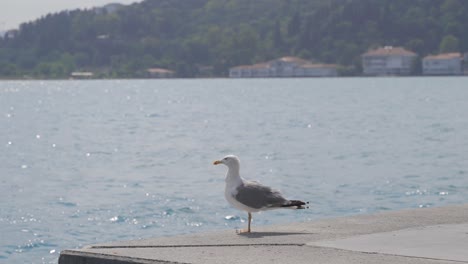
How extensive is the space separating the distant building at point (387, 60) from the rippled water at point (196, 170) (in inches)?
4485

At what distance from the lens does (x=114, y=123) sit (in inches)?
2655

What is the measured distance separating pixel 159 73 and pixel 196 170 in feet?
524

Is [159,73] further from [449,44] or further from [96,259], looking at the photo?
[96,259]

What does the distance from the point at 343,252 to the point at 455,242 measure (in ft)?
2.97

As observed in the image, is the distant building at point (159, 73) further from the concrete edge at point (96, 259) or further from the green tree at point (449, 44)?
the concrete edge at point (96, 259)

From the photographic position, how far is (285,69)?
194m

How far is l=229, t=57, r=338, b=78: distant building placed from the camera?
611 feet

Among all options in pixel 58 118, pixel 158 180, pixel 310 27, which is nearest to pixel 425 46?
pixel 310 27

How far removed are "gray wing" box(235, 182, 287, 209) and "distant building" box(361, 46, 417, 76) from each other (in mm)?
173447

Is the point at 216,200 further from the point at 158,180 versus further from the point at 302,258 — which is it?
the point at 302,258

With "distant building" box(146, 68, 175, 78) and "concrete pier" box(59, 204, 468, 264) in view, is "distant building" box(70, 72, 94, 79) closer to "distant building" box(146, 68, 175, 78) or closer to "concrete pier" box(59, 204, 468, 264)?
"distant building" box(146, 68, 175, 78)

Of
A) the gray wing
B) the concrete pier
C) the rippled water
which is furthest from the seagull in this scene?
the rippled water

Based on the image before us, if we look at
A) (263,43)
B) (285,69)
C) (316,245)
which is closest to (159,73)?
(263,43)

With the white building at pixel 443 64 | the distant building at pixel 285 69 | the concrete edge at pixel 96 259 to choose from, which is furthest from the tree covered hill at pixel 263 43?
the concrete edge at pixel 96 259
